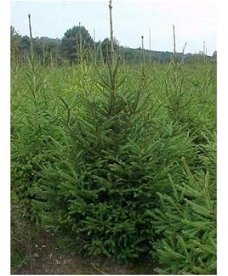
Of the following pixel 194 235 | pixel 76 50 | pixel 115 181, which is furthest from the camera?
pixel 76 50

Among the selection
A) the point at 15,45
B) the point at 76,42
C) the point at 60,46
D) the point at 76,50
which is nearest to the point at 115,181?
the point at 76,42

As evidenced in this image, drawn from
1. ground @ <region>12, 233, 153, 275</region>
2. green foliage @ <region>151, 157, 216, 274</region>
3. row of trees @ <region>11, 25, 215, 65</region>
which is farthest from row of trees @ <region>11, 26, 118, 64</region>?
green foliage @ <region>151, 157, 216, 274</region>

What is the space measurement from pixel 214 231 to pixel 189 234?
0.53ft

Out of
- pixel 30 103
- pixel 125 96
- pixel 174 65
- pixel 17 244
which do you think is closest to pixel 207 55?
pixel 174 65

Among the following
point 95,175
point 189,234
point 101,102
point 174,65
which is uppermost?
point 174,65

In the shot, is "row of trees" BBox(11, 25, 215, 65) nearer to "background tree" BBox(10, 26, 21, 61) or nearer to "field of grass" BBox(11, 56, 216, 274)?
"background tree" BBox(10, 26, 21, 61)

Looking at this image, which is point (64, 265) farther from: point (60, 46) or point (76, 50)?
point (60, 46)

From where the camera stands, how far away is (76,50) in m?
7.54

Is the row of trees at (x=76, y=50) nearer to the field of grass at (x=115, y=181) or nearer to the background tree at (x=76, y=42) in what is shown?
the background tree at (x=76, y=42)

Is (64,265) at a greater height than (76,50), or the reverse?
(76,50)

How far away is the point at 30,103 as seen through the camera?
4719mm

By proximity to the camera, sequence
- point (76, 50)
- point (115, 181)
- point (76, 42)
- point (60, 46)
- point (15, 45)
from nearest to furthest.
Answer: point (115, 181), point (76, 42), point (15, 45), point (76, 50), point (60, 46)

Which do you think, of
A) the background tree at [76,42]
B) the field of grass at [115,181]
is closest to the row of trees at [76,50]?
the background tree at [76,42]
